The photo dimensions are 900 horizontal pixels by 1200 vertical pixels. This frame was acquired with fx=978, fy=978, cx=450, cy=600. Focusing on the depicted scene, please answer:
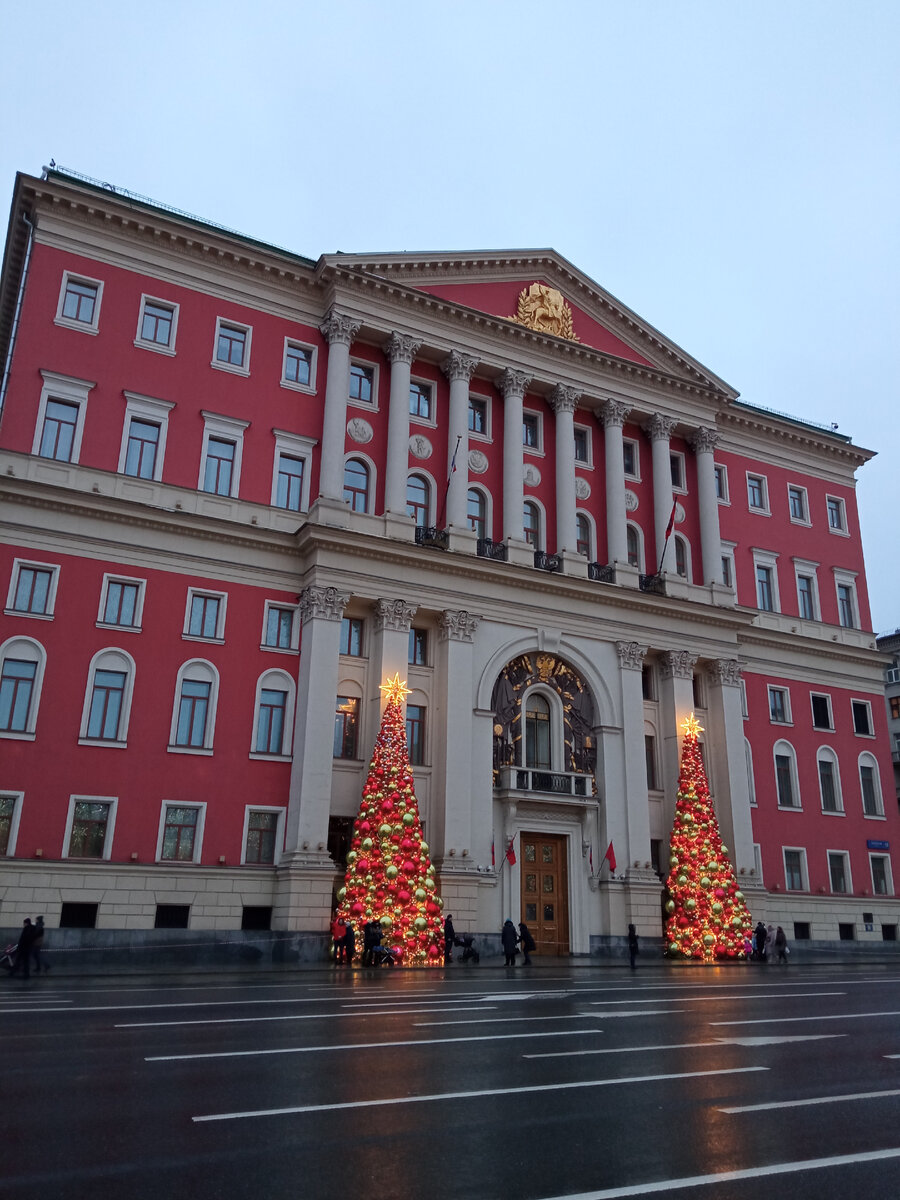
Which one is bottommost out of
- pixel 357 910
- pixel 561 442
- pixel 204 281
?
pixel 357 910

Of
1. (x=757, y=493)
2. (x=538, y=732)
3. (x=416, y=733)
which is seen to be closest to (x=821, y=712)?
(x=757, y=493)

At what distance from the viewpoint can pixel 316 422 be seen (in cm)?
3797

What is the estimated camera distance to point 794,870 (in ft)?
143

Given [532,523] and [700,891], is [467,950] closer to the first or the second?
[700,891]

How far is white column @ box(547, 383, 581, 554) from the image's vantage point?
1619 inches

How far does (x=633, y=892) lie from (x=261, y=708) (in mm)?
15634

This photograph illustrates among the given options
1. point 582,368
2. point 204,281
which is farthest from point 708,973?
point 204,281

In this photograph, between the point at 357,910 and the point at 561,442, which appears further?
the point at 561,442

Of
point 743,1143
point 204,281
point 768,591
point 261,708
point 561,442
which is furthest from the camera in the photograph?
point 768,591

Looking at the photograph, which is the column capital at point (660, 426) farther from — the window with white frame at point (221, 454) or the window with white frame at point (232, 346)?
the window with white frame at point (221, 454)

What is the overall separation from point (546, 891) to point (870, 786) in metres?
20.1

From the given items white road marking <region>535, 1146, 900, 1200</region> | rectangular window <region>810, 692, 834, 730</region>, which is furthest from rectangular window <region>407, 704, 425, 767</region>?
white road marking <region>535, 1146, 900, 1200</region>

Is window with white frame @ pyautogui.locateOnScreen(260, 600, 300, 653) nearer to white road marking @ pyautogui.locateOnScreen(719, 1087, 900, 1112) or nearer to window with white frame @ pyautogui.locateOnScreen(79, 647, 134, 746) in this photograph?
window with white frame @ pyautogui.locateOnScreen(79, 647, 134, 746)

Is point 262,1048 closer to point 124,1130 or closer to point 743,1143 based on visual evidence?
point 124,1130
